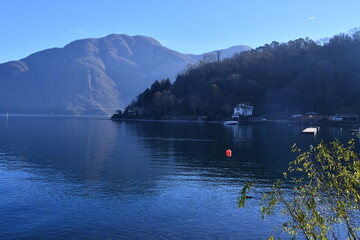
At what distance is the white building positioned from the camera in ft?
534

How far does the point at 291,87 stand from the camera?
17712 centimetres

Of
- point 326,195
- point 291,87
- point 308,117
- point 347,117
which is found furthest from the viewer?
point 291,87

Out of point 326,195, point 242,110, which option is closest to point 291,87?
point 242,110

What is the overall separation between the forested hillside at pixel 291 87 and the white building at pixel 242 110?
5.78 meters

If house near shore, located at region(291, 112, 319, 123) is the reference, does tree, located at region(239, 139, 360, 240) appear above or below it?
below

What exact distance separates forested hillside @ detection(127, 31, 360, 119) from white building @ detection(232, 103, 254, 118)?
19.0 feet

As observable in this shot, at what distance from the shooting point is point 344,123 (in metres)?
131

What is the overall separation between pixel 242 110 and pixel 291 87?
110ft

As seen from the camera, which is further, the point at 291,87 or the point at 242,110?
the point at 291,87

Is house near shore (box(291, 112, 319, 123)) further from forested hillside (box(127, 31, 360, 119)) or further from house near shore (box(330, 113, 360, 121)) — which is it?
forested hillside (box(127, 31, 360, 119))

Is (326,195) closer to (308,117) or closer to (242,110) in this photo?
(308,117)

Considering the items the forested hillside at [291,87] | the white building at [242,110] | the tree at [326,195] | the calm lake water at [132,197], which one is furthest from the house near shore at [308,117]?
the tree at [326,195]

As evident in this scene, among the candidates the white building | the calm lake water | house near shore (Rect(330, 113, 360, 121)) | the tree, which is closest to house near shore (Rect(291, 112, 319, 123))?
house near shore (Rect(330, 113, 360, 121))

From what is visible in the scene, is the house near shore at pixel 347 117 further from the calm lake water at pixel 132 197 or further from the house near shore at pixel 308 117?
the calm lake water at pixel 132 197
